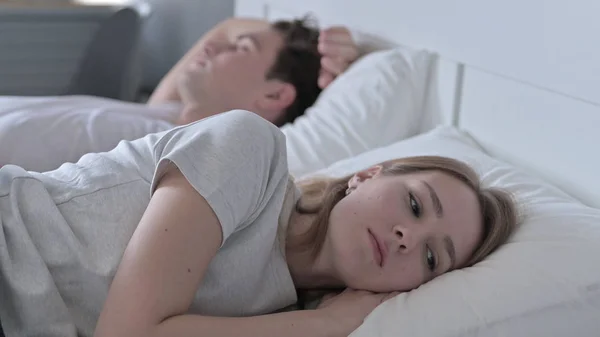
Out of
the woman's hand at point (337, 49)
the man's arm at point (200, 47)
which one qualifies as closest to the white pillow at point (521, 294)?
the woman's hand at point (337, 49)

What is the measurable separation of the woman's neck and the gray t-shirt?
0.05 m

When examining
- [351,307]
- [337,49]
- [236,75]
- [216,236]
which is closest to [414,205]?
[351,307]

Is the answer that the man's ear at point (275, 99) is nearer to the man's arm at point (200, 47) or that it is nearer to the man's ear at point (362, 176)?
the man's arm at point (200, 47)

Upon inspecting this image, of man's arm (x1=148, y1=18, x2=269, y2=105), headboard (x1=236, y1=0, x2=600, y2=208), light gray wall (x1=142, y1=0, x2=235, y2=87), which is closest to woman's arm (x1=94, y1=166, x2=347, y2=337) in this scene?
headboard (x1=236, y1=0, x2=600, y2=208)

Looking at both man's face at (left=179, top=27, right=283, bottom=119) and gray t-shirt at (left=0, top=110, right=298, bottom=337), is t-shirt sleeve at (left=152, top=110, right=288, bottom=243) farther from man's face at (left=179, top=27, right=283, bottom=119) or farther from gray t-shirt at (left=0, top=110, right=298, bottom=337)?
man's face at (left=179, top=27, right=283, bottom=119)

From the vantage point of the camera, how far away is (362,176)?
1.09 m

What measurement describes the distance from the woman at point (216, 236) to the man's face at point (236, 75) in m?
0.74

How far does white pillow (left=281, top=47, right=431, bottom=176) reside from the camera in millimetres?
1470

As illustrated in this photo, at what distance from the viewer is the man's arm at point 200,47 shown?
79.7 inches

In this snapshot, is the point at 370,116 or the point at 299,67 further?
the point at 299,67

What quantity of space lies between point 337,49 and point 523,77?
571 millimetres

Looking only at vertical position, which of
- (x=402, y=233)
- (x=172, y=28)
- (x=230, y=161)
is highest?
(x=230, y=161)

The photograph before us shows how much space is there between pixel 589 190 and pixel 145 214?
0.67 m

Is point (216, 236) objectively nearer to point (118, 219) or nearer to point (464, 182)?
point (118, 219)
